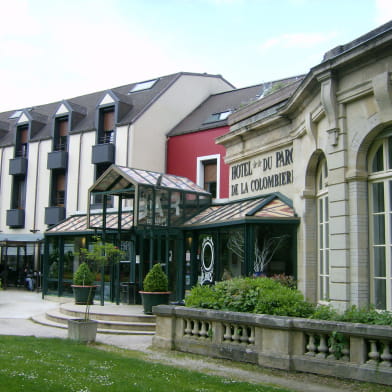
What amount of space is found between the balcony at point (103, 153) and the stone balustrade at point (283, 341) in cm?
2057

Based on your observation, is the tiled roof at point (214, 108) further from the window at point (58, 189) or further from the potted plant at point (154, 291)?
the potted plant at point (154, 291)

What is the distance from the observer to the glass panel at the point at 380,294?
1058cm

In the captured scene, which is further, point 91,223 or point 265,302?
point 91,223

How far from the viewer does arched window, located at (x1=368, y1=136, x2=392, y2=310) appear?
1056cm

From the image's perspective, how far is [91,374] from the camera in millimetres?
7938

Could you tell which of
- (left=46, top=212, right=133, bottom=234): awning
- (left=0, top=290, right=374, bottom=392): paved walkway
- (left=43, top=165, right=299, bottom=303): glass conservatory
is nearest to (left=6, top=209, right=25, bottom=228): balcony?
(left=46, top=212, right=133, bottom=234): awning

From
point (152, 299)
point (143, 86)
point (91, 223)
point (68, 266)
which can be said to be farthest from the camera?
point (143, 86)

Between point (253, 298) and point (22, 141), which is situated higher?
point (22, 141)

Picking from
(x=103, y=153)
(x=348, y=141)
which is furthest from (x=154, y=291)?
(x=103, y=153)

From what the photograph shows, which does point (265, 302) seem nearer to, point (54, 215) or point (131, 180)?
point (131, 180)

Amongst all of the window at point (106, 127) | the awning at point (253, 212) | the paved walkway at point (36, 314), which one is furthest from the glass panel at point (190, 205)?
the window at point (106, 127)

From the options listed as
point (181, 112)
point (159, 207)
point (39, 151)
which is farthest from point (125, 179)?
point (39, 151)

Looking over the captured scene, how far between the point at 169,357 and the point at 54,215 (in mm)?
24393

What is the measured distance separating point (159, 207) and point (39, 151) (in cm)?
1936
